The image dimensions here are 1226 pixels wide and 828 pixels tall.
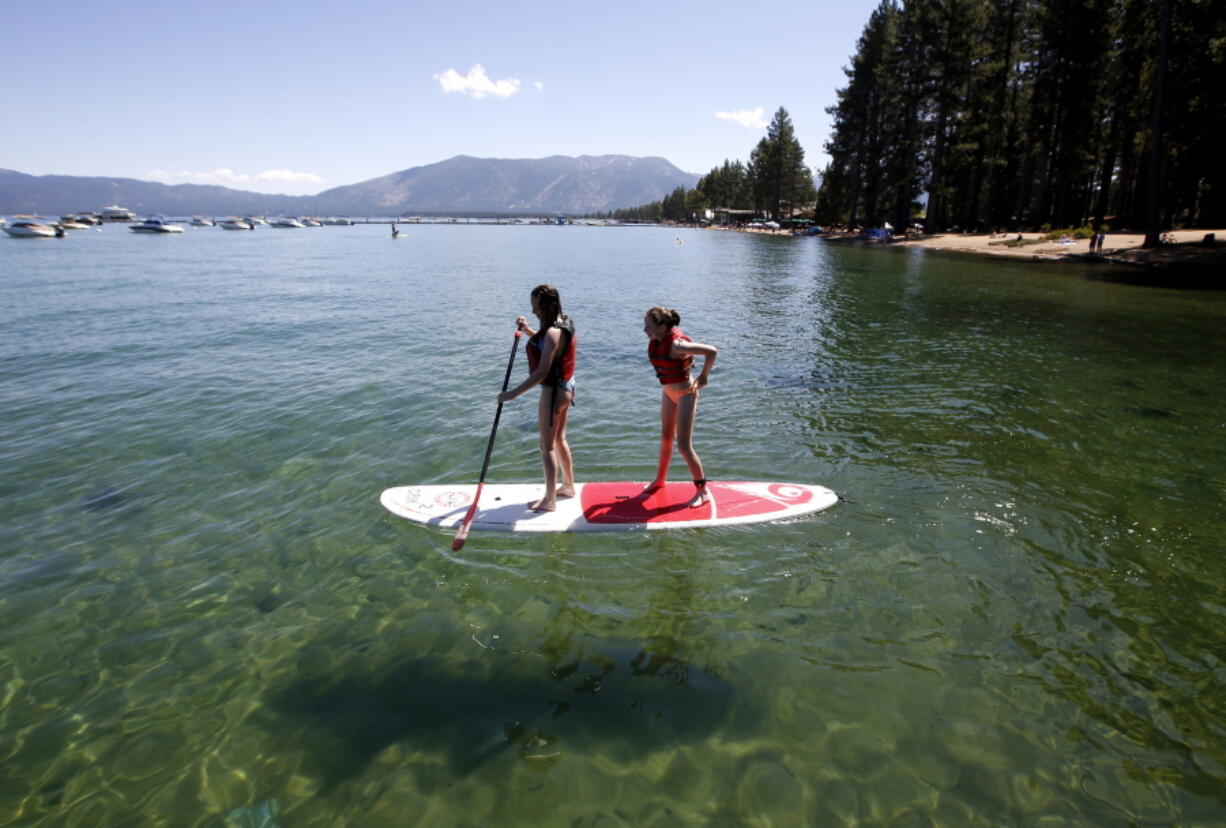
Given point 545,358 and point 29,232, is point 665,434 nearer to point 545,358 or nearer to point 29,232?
point 545,358

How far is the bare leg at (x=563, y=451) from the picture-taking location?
7.91m

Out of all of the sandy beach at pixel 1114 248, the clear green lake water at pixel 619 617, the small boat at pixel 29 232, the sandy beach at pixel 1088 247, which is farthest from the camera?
the small boat at pixel 29 232

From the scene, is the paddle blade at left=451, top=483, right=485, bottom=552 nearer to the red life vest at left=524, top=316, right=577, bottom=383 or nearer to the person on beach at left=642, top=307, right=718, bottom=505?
the red life vest at left=524, top=316, right=577, bottom=383

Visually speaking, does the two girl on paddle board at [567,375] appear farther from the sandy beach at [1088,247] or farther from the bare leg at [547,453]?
the sandy beach at [1088,247]

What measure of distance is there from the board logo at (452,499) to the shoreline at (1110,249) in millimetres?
48004

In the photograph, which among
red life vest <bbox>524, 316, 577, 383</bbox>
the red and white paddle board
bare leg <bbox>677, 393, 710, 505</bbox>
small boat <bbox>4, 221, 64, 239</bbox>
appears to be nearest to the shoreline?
the red and white paddle board

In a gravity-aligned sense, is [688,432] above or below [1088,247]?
below

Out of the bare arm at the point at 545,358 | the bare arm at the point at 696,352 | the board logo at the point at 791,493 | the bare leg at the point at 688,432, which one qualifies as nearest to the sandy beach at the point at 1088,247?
the board logo at the point at 791,493

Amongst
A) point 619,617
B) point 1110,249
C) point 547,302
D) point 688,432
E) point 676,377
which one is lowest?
point 619,617

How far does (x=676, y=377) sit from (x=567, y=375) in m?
1.43

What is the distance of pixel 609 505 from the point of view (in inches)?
333

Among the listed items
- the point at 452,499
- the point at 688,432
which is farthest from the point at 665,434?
the point at 452,499

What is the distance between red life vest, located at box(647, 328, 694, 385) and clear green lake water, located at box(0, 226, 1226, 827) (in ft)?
7.05

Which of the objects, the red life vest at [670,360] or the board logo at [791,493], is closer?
the red life vest at [670,360]
